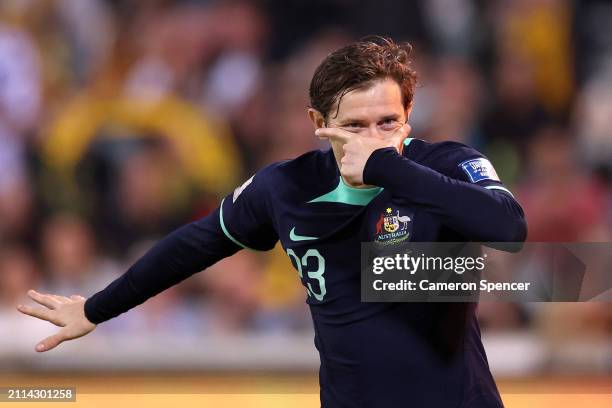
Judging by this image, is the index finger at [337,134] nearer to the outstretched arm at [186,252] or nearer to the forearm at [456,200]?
the forearm at [456,200]

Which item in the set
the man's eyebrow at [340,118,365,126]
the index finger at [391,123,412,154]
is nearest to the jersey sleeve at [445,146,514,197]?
the index finger at [391,123,412,154]

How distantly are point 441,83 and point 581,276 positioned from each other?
381 cm

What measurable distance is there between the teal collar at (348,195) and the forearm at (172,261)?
15.6 inches

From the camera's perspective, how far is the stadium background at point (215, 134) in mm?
6555

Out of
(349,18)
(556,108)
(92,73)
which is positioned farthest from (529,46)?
(92,73)

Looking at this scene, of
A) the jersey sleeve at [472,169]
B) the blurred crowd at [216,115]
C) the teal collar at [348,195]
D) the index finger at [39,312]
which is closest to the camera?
the jersey sleeve at [472,169]

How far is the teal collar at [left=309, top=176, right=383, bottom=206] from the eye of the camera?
3072 millimetres

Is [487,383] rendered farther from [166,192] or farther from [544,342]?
[166,192]

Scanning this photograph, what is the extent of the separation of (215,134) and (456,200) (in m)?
4.99

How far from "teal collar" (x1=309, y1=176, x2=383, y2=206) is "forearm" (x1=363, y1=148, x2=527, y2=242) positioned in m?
0.26

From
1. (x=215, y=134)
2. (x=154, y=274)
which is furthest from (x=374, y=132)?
(x=215, y=134)

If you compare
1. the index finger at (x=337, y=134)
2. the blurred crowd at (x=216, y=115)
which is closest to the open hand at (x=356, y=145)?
the index finger at (x=337, y=134)

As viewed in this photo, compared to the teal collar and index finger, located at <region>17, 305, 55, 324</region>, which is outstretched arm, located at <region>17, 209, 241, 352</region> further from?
the teal collar

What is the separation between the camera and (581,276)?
3.73 metres
